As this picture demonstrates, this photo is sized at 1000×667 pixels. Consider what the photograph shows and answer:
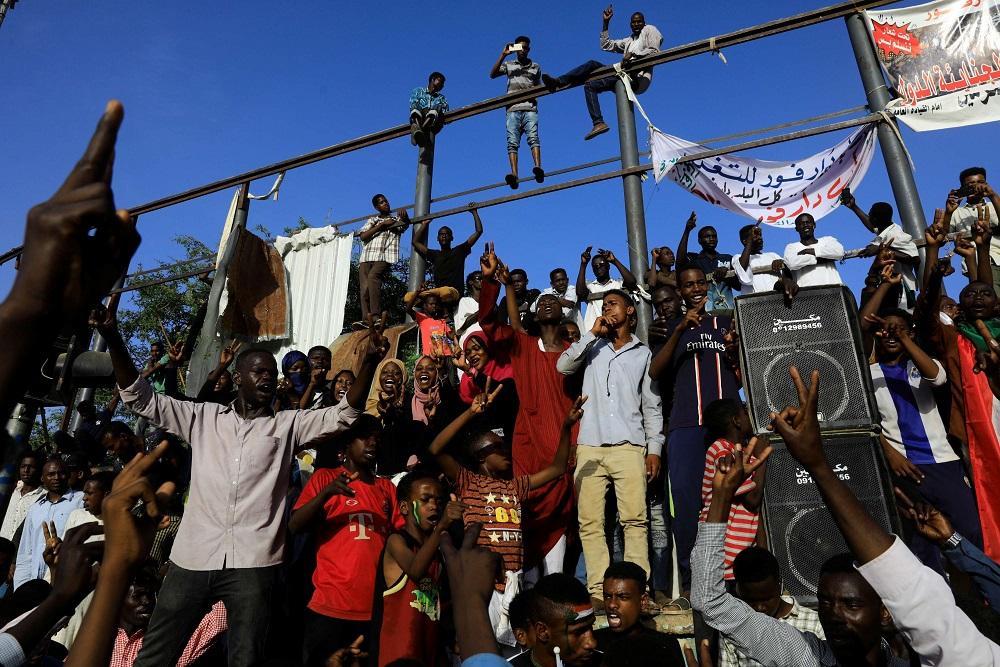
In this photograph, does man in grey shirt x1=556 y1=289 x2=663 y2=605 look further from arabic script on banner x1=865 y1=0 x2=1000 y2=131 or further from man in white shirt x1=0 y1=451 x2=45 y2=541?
man in white shirt x1=0 y1=451 x2=45 y2=541

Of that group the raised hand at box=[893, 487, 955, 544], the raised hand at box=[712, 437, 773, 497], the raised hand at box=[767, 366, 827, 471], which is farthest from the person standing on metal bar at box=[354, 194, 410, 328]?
the raised hand at box=[767, 366, 827, 471]

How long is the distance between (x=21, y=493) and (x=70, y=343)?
5.36 ft

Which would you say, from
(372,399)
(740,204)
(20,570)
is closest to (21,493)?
(20,570)

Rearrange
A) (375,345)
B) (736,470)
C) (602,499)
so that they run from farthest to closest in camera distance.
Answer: (602,499)
(375,345)
(736,470)

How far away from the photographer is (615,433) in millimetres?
4703

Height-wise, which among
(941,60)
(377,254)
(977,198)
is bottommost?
(977,198)

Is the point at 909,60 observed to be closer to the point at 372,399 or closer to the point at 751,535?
the point at 751,535

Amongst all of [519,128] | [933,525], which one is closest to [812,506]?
[933,525]

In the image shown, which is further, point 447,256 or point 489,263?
point 447,256

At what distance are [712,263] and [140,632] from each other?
6.19 m

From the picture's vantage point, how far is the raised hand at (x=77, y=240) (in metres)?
0.95

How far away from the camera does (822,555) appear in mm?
3941

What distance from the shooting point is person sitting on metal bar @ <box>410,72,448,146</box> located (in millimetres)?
8812

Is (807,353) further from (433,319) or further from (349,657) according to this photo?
(433,319)
